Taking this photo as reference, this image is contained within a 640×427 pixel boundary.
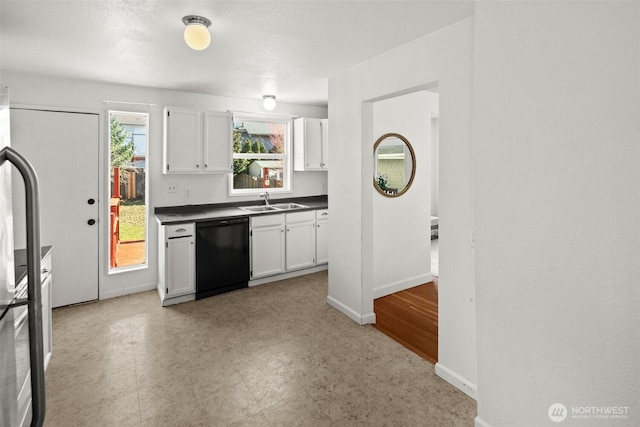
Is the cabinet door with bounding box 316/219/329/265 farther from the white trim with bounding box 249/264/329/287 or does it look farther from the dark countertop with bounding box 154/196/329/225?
the dark countertop with bounding box 154/196/329/225

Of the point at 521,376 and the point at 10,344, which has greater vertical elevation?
the point at 10,344

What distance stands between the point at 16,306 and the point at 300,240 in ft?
12.3

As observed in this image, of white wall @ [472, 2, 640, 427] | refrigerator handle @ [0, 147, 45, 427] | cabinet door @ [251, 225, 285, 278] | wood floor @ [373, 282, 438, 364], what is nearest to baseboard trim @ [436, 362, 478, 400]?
wood floor @ [373, 282, 438, 364]

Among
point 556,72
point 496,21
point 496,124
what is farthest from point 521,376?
point 496,21

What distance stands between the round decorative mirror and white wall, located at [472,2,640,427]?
6.97 feet

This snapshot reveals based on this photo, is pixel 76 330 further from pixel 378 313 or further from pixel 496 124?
pixel 496 124

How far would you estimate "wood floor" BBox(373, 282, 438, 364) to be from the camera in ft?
9.55

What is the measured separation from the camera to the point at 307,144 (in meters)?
5.09

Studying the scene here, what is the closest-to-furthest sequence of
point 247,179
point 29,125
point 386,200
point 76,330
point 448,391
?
point 448,391
point 76,330
point 29,125
point 386,200
point 247,179

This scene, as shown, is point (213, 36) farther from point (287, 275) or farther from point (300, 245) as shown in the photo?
point (287, 275)

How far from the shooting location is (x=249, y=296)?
403 cm

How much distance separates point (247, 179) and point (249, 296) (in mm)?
1800

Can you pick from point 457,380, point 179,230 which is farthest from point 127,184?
point 457,380

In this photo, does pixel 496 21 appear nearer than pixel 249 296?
Yes
